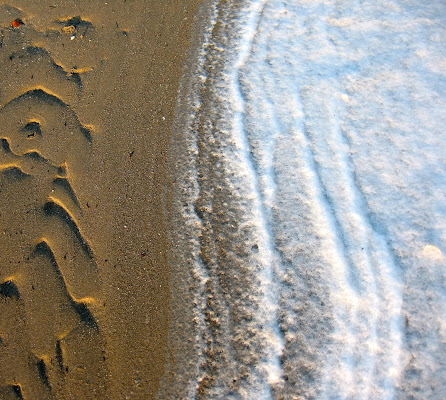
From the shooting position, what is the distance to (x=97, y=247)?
2.16 meters

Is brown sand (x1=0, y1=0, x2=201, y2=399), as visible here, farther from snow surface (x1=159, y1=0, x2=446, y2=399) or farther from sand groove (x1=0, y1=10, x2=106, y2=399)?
snow surface (x1=159, y1=0, x2=446, y2=399)

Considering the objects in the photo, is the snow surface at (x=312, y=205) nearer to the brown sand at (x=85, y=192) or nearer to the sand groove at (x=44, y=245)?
the brown sand at (x=85, y=192)

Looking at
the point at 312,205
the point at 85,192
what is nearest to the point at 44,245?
the point at 85,192

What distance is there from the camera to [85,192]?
7.55 feet

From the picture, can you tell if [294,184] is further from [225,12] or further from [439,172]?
[225,12]

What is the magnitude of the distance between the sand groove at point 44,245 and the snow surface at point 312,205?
0.56m

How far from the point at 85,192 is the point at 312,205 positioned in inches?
62.8

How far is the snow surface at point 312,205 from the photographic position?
6.32 ft

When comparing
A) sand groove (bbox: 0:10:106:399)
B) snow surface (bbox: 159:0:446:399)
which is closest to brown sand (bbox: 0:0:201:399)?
sand groove (bbox: 0:10:106:399)

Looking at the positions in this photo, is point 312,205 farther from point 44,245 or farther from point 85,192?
point 44,245

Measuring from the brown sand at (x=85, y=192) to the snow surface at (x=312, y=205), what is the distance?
0.19m

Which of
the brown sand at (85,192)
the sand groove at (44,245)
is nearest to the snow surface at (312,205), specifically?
the brown sand at (85,192)

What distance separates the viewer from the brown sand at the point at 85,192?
194 cm

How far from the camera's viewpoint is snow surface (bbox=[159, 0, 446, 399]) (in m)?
1.93
